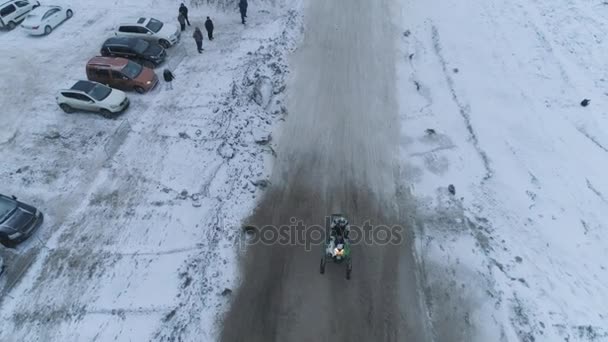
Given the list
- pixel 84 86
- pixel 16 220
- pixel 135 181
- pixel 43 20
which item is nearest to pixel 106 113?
pixel 84 86

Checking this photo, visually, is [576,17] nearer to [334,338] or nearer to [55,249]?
[334,338]

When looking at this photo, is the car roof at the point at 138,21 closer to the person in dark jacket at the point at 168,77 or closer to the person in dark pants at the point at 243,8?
the person in dark jacket at the point at 168,77

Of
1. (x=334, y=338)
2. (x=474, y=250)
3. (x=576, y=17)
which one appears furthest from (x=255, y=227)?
(x=576, y=17)

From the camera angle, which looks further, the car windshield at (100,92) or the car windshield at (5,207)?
the car windshield at (100,92)

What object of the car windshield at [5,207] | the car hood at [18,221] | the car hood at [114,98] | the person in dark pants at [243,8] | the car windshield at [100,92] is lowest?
the car hood at [18,221]

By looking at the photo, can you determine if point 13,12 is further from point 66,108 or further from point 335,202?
point 335,202

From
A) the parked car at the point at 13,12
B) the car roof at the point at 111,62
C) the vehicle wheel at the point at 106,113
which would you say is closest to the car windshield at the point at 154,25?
the car roof at the point at 111,62
